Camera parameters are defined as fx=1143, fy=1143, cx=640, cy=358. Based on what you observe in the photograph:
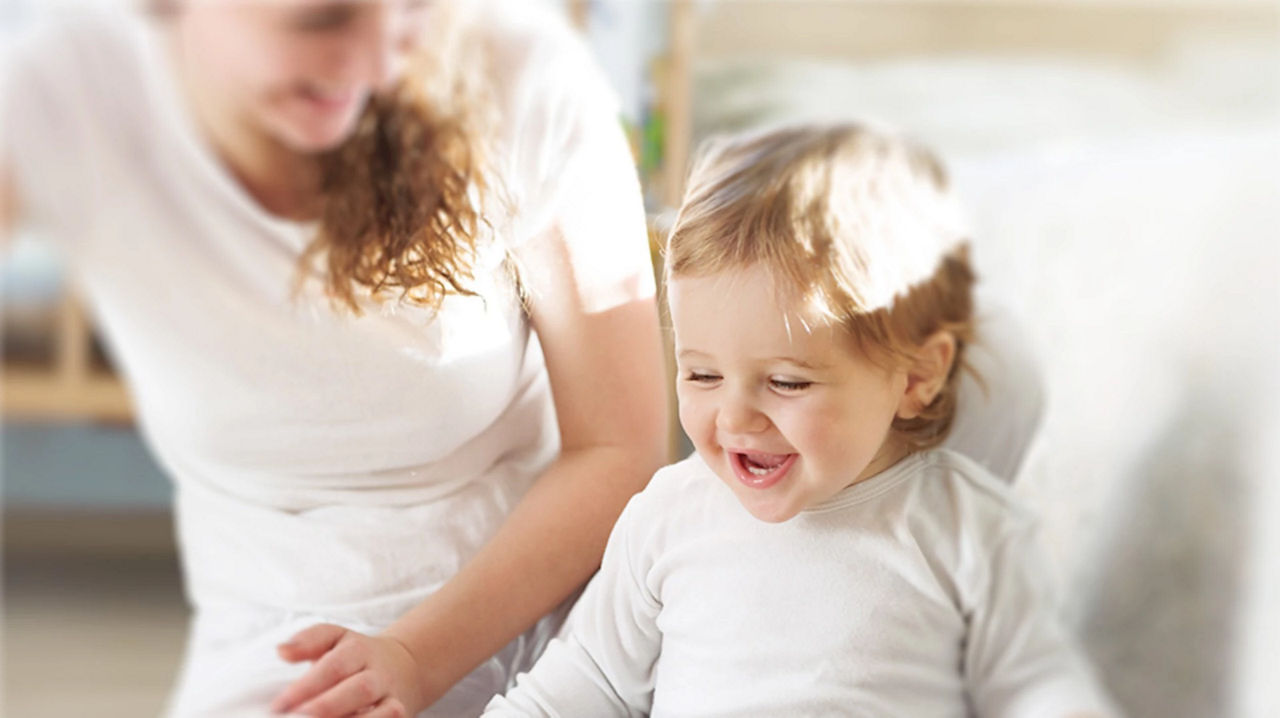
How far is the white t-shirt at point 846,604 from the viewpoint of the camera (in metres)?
0.38

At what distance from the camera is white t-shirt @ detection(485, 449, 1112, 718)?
38 cm

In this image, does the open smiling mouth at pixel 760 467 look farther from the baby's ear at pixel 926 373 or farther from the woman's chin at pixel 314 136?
the woman's chin at pixel 314 136

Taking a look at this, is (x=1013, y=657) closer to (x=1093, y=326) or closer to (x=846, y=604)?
(x=846, y=604)

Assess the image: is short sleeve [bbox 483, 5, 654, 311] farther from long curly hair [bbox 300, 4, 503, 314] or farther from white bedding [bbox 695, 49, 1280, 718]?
white bedding [bbox 695, 49, 1280, 718]

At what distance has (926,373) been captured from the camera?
1.28 feet

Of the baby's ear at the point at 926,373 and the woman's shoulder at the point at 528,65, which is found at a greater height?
the woman's shoulder at the point at 528,65

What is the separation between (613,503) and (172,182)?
0.18 metres

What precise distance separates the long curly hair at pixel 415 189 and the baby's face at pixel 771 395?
74 mm

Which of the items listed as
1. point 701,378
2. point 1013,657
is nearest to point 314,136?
point 701,378

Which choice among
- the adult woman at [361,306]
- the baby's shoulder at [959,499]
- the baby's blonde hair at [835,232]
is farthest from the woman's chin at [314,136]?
the baby's shoulder at [959,499]

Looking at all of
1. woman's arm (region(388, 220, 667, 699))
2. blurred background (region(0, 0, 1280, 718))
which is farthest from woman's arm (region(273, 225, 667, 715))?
blurred background (region(0, 0, 1280, 718))

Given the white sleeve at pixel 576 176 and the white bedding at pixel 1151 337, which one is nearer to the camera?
the white sleeve at pixel 576 176

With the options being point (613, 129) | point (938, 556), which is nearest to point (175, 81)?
point (613, 129)

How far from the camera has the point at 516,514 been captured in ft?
1.39
